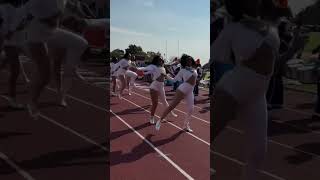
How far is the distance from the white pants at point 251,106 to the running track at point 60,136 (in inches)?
31.1

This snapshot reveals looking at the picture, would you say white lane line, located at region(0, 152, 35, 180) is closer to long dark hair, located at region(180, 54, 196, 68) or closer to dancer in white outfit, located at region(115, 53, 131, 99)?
long dark hair, located at region(180, 54, 196, 68)

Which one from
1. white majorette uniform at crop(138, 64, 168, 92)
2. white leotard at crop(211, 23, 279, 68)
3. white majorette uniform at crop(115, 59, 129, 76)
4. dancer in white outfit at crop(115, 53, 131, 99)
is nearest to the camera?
white leotard at crop(211, 23, 279, 68)

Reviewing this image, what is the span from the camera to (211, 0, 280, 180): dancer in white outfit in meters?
2.43

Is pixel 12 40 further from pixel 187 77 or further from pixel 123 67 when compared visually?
pixel 123 67

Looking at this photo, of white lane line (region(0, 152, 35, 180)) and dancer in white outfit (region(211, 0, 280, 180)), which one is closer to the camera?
dancer in white outfit (region(211, 0, 280, 180))

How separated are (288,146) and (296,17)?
0.79 m

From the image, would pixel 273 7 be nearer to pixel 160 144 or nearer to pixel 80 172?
pixel 80 172

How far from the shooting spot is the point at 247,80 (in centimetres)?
245

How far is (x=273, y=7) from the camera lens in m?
2.48

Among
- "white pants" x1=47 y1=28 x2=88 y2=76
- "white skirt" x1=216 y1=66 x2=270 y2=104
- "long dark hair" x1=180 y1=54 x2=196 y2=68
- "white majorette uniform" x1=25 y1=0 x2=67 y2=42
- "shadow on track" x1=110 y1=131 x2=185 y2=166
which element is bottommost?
"shadow on track" x1=110 y1=131 x2=185 y2=166

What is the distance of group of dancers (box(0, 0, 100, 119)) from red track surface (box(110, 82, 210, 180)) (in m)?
2.18

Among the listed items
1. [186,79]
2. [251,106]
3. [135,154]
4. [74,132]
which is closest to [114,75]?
[186,79]

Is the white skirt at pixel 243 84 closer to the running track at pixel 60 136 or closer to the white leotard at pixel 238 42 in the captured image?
the white leotard at pixel 238 42

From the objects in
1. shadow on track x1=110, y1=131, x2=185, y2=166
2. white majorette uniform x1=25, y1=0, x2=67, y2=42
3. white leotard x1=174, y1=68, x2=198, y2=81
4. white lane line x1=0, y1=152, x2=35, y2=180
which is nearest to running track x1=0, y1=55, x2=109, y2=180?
white lane line x1=0, y1=152, x2=35, y2=180
